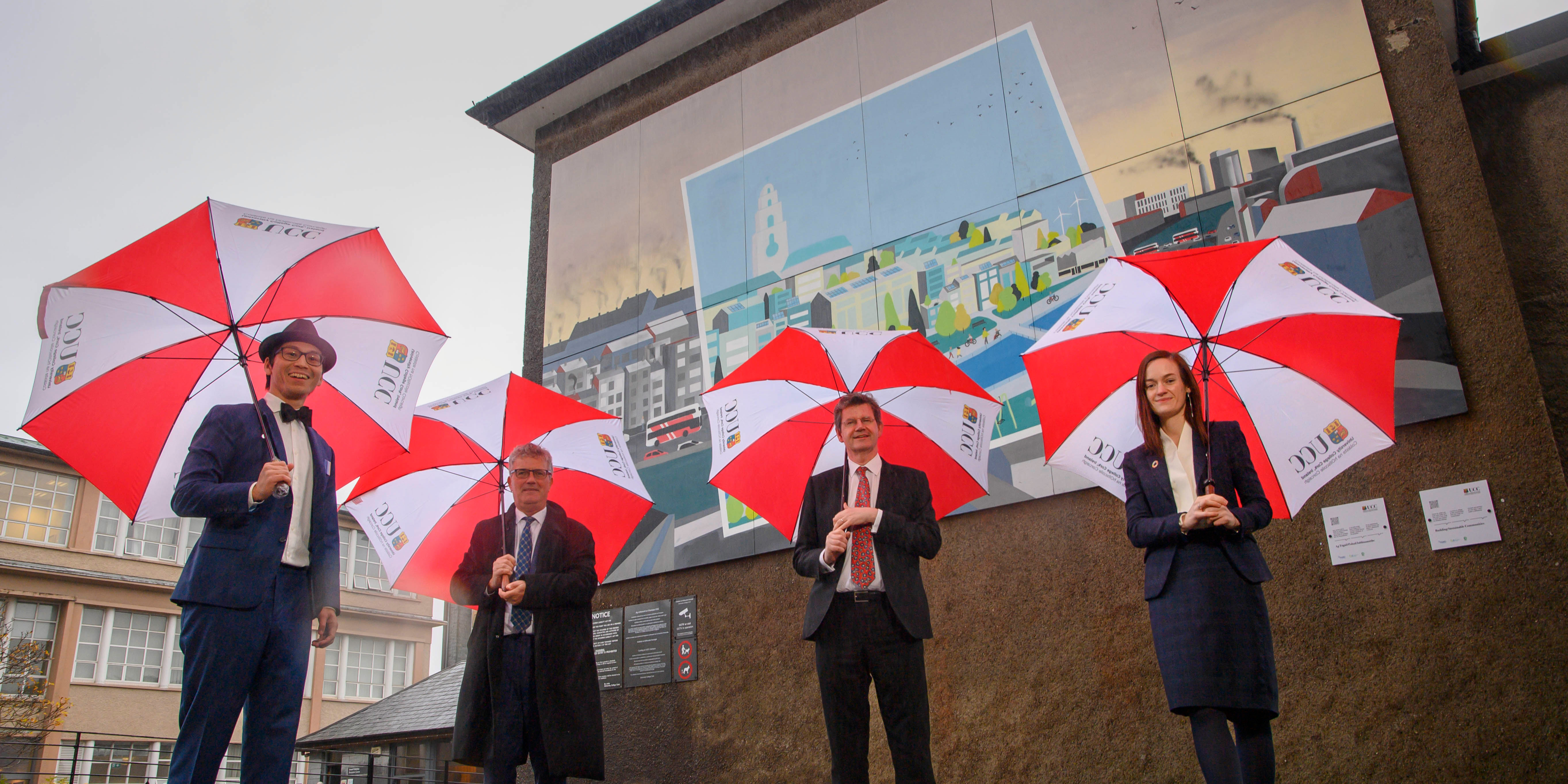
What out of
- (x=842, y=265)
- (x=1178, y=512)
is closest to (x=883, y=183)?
(x=842, y=265)

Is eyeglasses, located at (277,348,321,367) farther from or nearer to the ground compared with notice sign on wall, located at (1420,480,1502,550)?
farther from the ground

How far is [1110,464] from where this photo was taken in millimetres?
3459

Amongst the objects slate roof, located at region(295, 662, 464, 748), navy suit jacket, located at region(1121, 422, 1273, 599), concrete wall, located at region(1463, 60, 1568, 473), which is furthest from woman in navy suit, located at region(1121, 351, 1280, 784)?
slate roof, located at region(295, 662, 464, 748)

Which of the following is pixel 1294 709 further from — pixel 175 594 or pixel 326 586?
pixel 175 594

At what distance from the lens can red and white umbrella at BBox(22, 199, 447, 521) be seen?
3115 mm

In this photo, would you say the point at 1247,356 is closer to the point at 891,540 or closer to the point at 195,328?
the point at 891,540

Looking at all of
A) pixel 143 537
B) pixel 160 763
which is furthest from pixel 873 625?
pixel 143 537

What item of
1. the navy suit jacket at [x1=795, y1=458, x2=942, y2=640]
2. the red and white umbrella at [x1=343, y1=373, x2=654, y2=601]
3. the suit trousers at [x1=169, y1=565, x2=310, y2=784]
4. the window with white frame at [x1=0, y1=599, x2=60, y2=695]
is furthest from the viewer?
the window with white frame at [x1=0, y1=599, x2=60, y2=695]

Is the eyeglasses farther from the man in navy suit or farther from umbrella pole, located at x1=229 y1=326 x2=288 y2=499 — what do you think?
umbrella pole, located at x1=229 y1=326 x2=288 y2=499

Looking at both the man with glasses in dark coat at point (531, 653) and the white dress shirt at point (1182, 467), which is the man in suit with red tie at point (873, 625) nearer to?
the white dress shirt at point (1182, 467)

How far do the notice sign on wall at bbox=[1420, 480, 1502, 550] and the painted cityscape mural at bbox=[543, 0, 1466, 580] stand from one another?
0.36 metres

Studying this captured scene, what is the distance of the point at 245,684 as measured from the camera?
2822 mm

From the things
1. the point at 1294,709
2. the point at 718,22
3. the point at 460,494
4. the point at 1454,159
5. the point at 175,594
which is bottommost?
the point at 1294,709

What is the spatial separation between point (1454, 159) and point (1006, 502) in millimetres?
2687
